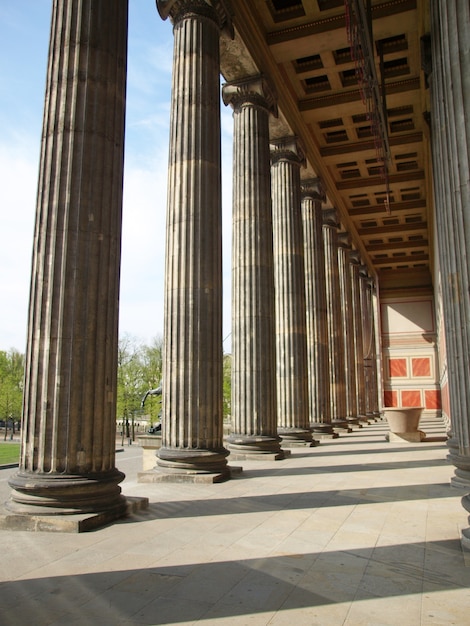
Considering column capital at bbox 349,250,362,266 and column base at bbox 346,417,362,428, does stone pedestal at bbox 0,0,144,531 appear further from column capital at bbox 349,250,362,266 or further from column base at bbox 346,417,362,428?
column capital at bbox 349,250,362,266

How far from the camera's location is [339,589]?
16.6 ft

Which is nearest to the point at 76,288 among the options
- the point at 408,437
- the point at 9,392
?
the point at 408,437

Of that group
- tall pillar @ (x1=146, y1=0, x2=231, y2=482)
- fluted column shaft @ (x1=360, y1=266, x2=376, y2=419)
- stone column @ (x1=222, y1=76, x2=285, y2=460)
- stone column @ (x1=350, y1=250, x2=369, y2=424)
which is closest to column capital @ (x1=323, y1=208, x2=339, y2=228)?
stone column @ (x1=350, y1=250, x2=369, y2=424)

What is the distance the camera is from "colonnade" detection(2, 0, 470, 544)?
7883 mm

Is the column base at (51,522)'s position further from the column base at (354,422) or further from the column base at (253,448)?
the column base at (354,422)

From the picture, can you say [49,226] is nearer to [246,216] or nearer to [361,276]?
[246,216]

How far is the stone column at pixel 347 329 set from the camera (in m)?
37.1

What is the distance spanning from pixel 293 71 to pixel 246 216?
885 cm

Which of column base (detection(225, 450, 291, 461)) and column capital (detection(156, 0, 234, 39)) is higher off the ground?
column capital (detection(156, 0, 234, 39))

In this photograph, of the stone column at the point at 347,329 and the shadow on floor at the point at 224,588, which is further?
the stone column at the point at 347,329

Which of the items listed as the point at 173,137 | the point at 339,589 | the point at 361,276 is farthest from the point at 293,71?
the point at 361,276

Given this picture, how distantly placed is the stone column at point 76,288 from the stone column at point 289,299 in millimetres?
13790

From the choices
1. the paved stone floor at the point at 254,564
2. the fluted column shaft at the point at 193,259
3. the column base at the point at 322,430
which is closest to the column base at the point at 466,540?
the paved stone floor at the point at 254,564

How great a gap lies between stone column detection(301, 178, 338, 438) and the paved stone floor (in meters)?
16.8
